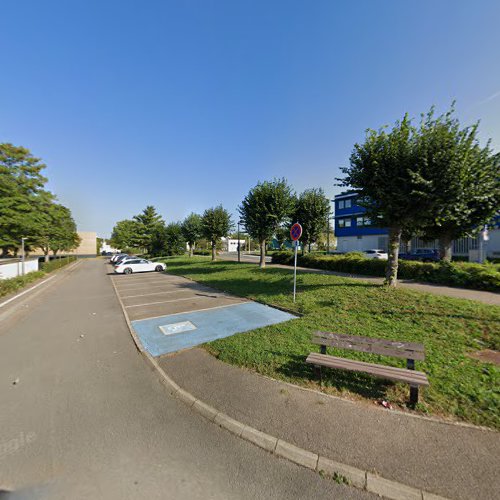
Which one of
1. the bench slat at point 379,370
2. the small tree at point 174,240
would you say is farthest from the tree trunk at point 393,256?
the small tree at point 174,240

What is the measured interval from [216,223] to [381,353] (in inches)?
960

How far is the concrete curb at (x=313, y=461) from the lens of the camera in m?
2.12

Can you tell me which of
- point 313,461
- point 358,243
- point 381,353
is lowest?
point 313,461

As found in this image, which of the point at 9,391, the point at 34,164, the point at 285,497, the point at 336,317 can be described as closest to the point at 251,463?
the point at 285,497

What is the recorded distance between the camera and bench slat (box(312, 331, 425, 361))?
3564 mm

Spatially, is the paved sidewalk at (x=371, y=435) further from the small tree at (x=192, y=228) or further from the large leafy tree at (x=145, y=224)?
the large leafy tree at (x=145, y=224)

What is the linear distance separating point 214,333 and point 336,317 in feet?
11.3

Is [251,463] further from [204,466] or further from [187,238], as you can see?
[187,238]

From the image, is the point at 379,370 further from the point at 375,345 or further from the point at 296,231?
the point at 296,231

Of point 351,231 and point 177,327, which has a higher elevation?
point 351,231

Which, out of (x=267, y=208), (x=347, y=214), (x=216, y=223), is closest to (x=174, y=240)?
(x=216, y=223)

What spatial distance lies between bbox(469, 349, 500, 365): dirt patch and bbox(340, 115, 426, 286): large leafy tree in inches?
185

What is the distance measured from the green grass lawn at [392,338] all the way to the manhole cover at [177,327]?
1445mm

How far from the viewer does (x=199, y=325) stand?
6820mm
